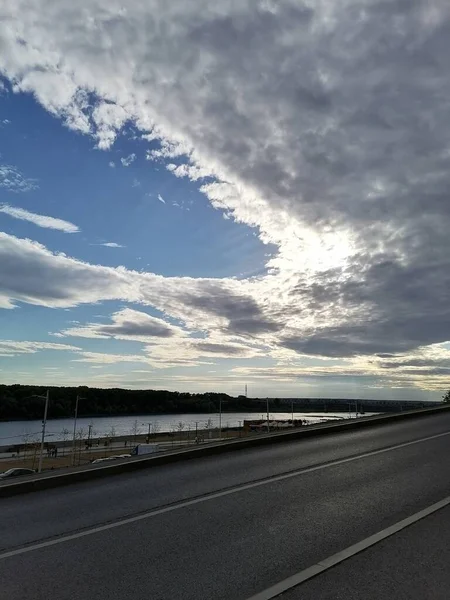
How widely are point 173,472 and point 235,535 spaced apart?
4.11 meters

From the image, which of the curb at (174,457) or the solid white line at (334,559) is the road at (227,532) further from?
the curb at (174,457)

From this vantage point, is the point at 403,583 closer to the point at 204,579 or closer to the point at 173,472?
the point at 204,579

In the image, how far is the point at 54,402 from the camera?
148m

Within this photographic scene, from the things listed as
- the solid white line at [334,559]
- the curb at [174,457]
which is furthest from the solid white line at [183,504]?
the curb at [174,457]

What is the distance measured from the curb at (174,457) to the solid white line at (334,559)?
220 inches

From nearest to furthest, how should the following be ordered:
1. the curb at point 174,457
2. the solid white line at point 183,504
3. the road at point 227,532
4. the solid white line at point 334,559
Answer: the solid white line at point 334,559 < the road at point 227,532 < the solid white line at point 183,504 < the curb at point 174,457

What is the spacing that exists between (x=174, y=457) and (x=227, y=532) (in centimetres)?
497

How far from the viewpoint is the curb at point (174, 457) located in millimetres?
8352

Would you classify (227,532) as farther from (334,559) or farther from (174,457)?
(174,457)

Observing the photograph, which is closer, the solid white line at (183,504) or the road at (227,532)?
the road at (227,532)

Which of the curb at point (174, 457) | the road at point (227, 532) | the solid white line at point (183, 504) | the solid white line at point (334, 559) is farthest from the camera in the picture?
the curb at point (174, 457)

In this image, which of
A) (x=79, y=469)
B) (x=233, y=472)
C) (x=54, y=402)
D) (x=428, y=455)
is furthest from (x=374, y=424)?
(x=54, y=402)

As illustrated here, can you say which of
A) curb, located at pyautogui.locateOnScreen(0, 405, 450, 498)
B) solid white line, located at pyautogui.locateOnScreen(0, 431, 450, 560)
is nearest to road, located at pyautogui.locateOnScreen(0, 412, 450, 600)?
solid white line, located at pyautogui.locateOnScreen(0, 431, 450, 560)

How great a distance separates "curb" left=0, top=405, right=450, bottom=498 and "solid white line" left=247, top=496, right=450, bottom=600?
5.60 m
